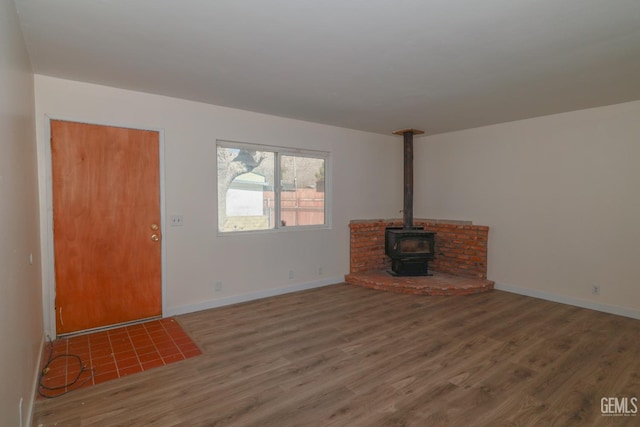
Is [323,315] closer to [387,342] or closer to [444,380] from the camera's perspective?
[387,342]

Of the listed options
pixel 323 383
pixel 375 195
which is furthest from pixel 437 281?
pixel 323 383

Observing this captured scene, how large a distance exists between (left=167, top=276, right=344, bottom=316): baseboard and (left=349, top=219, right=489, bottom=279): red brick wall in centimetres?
57

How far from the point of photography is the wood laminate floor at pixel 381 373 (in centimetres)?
209

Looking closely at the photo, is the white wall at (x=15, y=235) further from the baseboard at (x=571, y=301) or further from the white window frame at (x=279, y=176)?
the baseboard at (x=571, y=301)

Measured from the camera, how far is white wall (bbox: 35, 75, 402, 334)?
333 centimetres

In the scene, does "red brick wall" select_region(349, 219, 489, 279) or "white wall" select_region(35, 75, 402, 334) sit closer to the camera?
"white wall" select_region(35, 75, 402, 334)

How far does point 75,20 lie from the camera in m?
2.13

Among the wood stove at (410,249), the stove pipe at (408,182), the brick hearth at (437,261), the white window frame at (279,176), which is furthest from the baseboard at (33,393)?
the stove pipe at (408,182)

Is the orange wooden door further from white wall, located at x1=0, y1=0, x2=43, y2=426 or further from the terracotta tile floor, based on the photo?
white wall, located at x1=0, y1=0, x2=43, y2=426

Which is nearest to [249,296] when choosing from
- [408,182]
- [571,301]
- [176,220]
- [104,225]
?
[176,220]

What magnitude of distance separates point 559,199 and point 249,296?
4281 millimetres

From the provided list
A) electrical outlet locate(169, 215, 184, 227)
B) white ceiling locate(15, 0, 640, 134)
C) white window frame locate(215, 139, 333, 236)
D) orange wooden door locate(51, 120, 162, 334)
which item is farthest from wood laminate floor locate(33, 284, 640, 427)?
white ceiling locate(15, 0, 640, 134)

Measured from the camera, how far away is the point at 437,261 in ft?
18.7

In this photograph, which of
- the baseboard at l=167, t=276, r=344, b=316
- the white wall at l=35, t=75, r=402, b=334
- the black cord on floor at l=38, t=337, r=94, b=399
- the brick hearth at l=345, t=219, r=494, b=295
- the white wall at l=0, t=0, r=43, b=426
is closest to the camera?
the white wall at l=0, t=0, r=43, b=426
